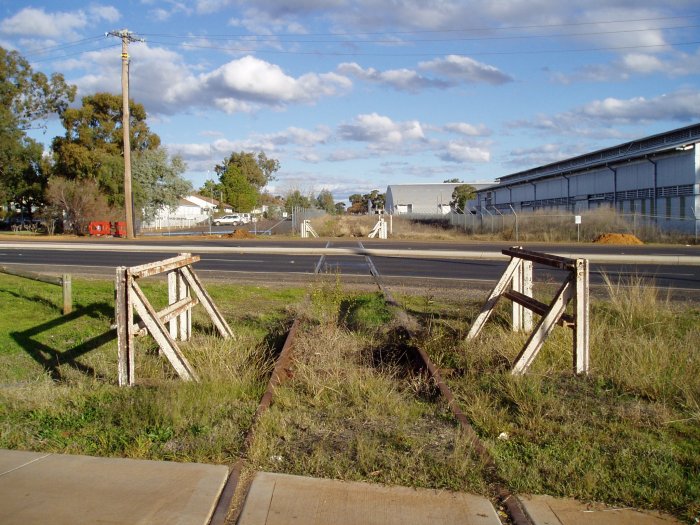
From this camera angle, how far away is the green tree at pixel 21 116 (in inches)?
2254

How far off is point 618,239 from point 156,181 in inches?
1443

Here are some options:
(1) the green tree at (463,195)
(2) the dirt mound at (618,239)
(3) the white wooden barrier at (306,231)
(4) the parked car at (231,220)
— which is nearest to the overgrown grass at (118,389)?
(2) the dirt mound at (618,239)

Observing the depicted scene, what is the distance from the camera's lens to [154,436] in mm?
5504

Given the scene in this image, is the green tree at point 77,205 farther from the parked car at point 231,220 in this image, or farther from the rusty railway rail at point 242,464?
the rusty railway rail at point 242,464

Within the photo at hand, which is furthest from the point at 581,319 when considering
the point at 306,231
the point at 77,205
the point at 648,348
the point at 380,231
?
the point at 77,205

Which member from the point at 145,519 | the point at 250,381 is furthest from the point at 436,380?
the point at 145,519

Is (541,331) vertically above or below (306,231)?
below

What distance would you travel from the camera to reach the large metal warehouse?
40281 millimetres

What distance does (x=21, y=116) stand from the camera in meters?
58.6

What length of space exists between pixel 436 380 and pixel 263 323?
475cm

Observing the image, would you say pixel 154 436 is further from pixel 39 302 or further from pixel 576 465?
pixel 39 302

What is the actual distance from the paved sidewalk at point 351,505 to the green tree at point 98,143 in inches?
2081

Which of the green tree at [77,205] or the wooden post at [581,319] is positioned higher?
the green tree at [77,205]

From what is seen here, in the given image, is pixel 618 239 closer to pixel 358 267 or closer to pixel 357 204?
pixel 358 267
